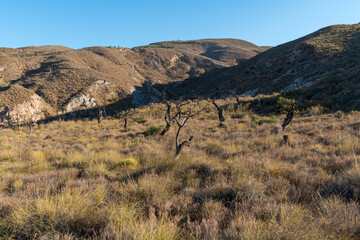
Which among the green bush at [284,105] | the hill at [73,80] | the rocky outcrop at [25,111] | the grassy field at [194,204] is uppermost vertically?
the hill at [73,80]

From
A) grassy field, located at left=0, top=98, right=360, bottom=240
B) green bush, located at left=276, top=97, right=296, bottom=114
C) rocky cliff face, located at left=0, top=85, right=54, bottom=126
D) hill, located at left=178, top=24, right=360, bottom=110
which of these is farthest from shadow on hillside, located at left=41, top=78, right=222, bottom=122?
grassy field, located at left=0, top=98, right=360, bottom=240

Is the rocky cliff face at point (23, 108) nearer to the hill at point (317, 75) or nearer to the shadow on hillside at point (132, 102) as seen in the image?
the shadow on hillside at point (132, 102)

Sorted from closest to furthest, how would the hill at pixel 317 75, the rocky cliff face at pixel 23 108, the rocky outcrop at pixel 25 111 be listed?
the hill at pixel 317 75 < the rocky outcrop at pixel 25 111 < the rocky cliff face at pixel 23 108

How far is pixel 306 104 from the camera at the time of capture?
15188mm

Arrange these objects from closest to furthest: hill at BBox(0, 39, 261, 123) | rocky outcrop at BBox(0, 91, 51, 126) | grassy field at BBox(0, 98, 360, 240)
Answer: grassy field at BBox(0, 98, 360, 240) → rocky outcrop at BBox(0, 91, 51, 126) → hill at BBox(0, 39, 261, 123)

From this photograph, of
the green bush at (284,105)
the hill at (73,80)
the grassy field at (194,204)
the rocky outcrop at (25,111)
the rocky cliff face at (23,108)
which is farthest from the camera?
the hill at (73,80)

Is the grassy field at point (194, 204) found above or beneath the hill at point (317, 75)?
beneath

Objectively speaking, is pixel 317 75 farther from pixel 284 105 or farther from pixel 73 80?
pixel 73 80

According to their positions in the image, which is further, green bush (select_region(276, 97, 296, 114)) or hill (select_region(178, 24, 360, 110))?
hill (select_region(178, 24, 360, 110))

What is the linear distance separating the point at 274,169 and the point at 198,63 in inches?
3666

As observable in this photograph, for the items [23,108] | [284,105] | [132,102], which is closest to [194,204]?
[284,105]

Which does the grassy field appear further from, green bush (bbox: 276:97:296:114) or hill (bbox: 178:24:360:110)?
hill (bbox: 178:24:360:110)

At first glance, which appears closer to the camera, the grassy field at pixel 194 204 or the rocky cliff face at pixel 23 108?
the grassy field at pixel 194 204

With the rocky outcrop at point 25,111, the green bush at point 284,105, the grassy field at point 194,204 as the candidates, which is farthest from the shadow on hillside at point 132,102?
the grassy field at point 194,204
